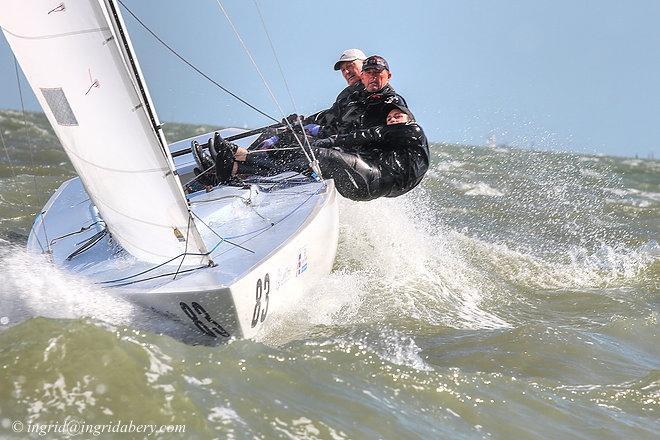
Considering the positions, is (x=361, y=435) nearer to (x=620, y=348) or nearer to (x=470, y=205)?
(x=620, y=348)

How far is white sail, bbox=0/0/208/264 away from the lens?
3785 mm

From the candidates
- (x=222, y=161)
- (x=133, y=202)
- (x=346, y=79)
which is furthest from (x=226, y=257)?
(x=346, y=79)

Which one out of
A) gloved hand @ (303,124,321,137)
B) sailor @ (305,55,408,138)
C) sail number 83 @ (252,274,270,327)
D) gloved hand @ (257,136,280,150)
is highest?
sailor @ (305,55,408,138)

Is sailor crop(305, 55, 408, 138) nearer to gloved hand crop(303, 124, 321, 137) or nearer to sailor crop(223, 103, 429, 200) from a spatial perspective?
sailor crop(223, 103, 429, 200)

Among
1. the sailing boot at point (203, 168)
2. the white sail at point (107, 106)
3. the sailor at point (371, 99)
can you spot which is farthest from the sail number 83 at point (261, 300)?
the sailor at point (371, 99)

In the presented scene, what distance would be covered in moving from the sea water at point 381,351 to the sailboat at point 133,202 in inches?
7.6

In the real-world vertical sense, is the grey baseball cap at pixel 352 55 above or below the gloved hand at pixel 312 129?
above

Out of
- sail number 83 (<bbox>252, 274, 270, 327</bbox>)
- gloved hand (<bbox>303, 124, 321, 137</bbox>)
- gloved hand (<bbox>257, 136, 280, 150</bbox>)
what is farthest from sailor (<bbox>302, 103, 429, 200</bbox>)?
sail number 83 (<bbox>252, 274, 270, 327</bbox>)

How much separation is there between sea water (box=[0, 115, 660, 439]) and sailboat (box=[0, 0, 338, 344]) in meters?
0.19

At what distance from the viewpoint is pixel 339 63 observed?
6.66 meters

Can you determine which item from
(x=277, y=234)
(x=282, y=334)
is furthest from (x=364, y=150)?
(x=282, y=334)

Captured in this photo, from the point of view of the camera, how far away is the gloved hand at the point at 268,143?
6062 millimetres

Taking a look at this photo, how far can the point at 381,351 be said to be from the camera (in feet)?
12.4

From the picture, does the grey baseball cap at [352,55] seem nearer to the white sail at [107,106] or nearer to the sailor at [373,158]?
the sailor at [373,158]
